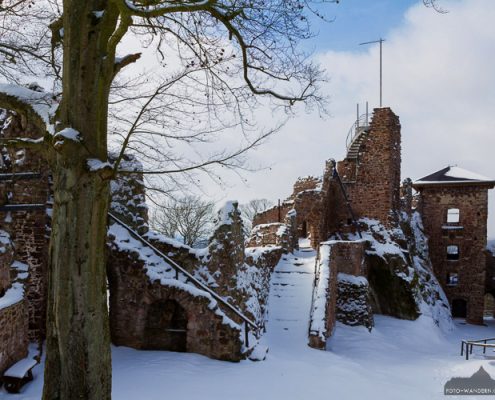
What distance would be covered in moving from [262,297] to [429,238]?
18.6 metres

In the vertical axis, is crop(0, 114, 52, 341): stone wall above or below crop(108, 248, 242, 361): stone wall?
above

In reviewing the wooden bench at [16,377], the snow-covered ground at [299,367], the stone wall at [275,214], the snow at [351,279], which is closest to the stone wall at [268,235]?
the snow-covered ground at [299,367]

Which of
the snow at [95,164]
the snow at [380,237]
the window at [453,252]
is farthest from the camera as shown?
the window at [453,252]

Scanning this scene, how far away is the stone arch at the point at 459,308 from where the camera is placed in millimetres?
28719

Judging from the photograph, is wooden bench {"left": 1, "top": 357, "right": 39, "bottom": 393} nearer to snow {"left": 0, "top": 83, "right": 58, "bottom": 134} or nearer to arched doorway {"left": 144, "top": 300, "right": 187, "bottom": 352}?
arched doorway {"left": 144, "top": 300, "right": 187, "bottom": 352}

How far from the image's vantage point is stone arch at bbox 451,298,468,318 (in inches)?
1131

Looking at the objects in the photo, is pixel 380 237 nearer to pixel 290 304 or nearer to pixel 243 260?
pixel 290 304

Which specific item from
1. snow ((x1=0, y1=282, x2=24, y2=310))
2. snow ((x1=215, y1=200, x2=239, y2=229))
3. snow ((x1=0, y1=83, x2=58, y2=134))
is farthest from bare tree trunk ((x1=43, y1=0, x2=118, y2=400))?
snow ((x1=215, y1=200, x2=239, y2=229))

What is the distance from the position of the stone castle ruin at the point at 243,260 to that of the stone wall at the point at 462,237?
0.27 ft

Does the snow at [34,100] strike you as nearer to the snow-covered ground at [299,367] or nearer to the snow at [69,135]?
the snow at [69,135]

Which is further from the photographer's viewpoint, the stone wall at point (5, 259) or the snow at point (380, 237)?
the snow at point (380, 237)

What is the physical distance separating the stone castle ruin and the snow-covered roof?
0.22 m

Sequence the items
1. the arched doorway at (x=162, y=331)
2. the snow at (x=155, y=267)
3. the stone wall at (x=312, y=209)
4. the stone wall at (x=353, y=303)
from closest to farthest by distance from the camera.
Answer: the snow at (x=155, y=267) < the arched doorway at (x=162, y=331) < the stone wall at (x=353, y=303) < the stone wall at (x=312, y=209)

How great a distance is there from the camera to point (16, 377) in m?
8.14
